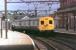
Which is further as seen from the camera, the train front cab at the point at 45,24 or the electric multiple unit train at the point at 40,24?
the electric multiple unit train at the point at 40,24

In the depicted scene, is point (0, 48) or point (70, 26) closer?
→ point (0, 48)

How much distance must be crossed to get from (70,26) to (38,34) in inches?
797

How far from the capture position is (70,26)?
7294 centimetres

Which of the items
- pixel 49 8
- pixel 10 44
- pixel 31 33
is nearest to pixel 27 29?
pixel 31 33

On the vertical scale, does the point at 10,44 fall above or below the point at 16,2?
below

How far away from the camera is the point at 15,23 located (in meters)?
61.4

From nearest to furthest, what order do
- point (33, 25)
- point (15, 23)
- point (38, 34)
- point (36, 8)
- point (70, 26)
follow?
point (33, 25) → point (38, 34) → point (36, 8) → point (15, 23) → point (70, 26)

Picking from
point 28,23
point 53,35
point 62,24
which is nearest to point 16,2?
point 28,23

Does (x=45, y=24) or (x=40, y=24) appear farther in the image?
(x=45, y=24)

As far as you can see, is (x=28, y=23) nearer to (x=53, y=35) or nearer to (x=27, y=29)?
(x=27, y=29)

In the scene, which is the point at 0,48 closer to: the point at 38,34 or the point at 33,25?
the point at 33,25

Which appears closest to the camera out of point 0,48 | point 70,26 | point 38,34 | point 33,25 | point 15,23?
point 0,48

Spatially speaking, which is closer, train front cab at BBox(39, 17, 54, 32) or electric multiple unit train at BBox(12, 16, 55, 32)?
train front cab at BBox(39, 17, 54, 32)

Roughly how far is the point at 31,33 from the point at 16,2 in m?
5.85
